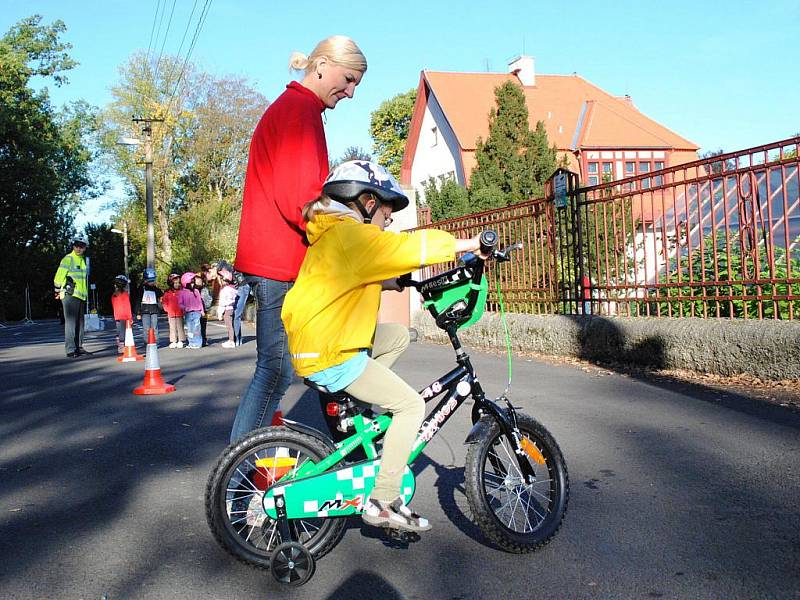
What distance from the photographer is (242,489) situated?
354 centimetres

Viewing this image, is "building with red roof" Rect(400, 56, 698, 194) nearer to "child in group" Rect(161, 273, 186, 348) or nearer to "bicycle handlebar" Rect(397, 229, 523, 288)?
"child in group" Rect(161, 273, 186, 348)

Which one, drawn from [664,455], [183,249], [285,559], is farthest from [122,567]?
[183,249]

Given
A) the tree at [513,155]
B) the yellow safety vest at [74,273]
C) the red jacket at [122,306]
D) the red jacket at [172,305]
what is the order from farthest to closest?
1. the tree at [513,155]
2. the red jacket at [172,305]
3. the red jacket at [122,306]
4. the yellow safety vest at [74,273]

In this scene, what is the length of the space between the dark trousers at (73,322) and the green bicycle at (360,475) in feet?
38.6

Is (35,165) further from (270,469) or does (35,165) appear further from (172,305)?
(270,469)

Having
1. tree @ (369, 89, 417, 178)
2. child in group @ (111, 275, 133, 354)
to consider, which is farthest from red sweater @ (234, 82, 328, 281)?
tree @ (369, 89, 417, 178)

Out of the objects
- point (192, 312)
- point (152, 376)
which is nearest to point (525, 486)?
point (152, 376)

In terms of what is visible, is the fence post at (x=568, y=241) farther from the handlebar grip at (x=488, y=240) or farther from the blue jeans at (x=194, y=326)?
the handlebar grip at (x=488, y=240)

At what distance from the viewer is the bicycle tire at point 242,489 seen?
3412mm

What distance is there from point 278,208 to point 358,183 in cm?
55

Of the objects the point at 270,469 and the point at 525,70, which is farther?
the point at 525,70

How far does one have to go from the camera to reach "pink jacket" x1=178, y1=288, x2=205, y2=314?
664 inches

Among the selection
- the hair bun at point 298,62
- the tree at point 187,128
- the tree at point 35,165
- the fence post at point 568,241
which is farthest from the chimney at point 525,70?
the hair bun at point 298,62

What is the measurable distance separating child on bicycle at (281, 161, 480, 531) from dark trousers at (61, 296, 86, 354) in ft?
39.0
